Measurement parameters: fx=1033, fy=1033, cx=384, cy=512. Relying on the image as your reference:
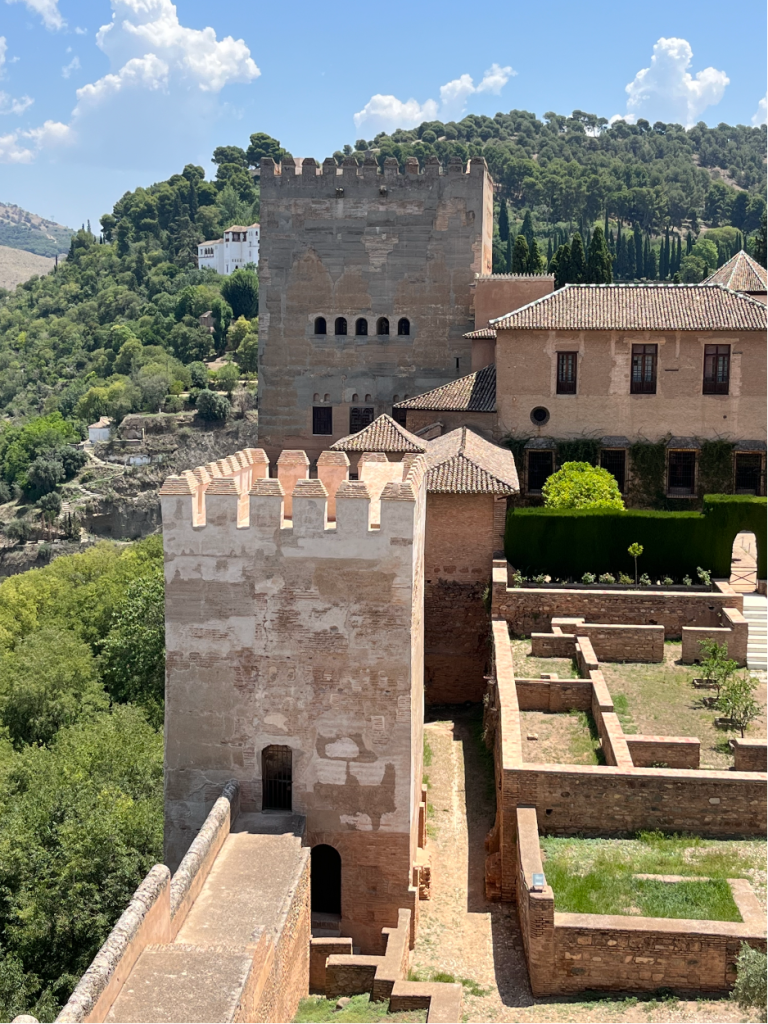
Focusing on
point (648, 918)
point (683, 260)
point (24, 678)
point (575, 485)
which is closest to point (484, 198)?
point (575, 485)

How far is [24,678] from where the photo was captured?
1062 inches

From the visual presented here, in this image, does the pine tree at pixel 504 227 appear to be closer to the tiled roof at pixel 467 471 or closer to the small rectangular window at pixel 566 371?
the small rectangular window at pixel 566 371

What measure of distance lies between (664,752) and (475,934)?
3705 millimetres

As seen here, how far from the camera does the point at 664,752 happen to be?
14.3 m

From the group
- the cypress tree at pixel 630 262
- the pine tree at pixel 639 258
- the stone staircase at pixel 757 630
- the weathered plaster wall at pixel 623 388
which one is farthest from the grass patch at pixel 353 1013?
the pine tree at pixel 639 258

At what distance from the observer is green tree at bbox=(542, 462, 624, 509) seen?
24.4 metres

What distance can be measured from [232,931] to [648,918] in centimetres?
428

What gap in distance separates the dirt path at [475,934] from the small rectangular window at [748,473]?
12.2 meters

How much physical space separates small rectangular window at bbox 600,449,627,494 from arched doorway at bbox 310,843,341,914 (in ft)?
55.5

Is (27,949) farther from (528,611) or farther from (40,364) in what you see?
(40,364)

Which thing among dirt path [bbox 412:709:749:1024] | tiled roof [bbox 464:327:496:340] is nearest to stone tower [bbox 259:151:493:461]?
tiled roof [bbox 464:327:496:340]

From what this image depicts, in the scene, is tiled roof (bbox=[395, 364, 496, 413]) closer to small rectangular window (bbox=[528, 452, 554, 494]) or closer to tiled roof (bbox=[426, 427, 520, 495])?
small rectangular window (bbox=[528, 452, 554, 494])

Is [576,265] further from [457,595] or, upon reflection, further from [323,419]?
[457,595]

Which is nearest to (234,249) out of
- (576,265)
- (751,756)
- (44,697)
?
(576,265)
